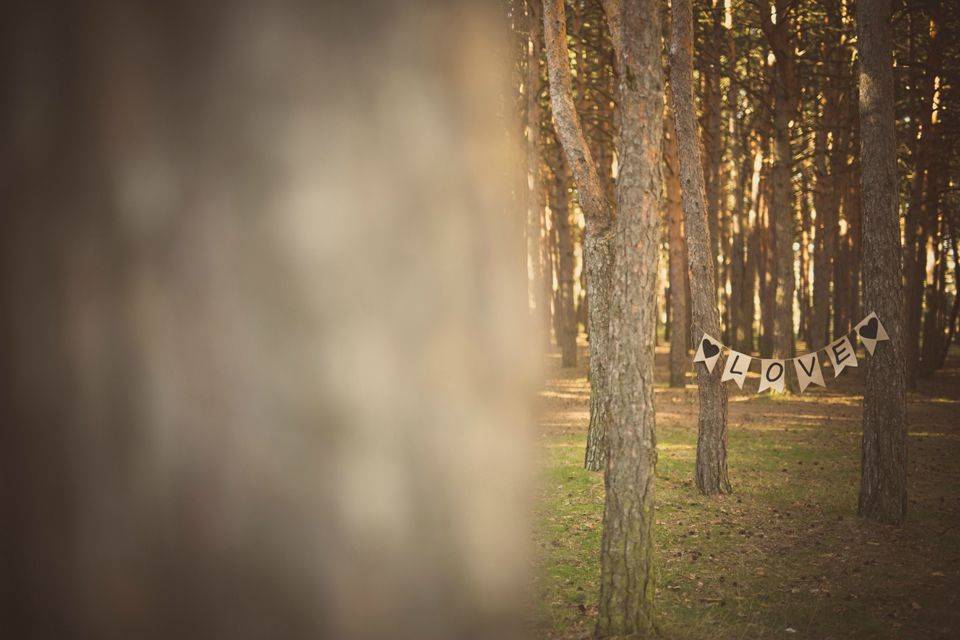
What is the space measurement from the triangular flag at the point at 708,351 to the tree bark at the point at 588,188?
139 centimetres

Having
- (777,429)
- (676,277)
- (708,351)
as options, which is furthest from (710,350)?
(676,277)

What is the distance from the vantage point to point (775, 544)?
7855 mm

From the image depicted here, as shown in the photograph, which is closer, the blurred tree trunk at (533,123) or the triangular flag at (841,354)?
the triangular flag at (841,354)

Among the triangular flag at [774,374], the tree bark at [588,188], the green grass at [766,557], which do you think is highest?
the tree bark at [588,188]

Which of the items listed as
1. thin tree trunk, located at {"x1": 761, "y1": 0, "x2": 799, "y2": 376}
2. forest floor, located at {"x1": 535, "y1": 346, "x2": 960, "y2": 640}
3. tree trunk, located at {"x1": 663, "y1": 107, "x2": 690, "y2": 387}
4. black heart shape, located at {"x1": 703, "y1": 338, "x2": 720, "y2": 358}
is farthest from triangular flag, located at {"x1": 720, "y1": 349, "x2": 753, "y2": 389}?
tree trunk, located at {"x1": 663, "y1": 107, "x2": 690, "y2": 387}

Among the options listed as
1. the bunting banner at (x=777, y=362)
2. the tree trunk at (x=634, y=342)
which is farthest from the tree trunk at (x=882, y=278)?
the tree trunk at (x=634, y=342)

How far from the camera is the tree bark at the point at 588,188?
10344 millimetres

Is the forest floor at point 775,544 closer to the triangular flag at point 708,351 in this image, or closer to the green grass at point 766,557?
the green grass at point 766,557

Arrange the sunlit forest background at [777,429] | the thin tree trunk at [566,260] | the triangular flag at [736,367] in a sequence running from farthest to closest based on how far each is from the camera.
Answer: the thin tree trunk at [566,260] < the triangular flag at [736,367] < the sunlit forest background at [777,429]

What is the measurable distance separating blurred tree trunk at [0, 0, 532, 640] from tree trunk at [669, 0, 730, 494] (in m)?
7.75

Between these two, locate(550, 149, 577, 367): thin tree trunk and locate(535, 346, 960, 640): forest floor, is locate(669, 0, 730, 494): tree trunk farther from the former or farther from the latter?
locate(550, 149, 577, 367): thin tree trunk

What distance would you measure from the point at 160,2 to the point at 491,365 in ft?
7.15

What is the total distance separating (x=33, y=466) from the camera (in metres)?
1.91

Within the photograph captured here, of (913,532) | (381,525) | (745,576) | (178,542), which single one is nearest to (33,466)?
(178,542)
